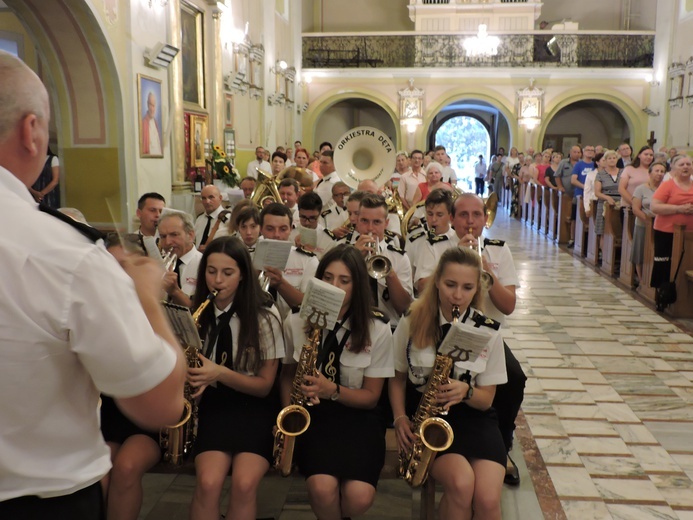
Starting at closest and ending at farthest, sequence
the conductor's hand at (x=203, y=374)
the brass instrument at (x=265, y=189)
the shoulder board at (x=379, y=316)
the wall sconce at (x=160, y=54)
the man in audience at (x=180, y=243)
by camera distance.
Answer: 1. the conductor's hand at (x=203, y=374)
2. the shoulder board at (x=379, y=316)
3. the man in audience at (x=180, y=243)
4. the brass instrument at (x=265, y=189)
5. the wall sconce at (x=160, y=54)

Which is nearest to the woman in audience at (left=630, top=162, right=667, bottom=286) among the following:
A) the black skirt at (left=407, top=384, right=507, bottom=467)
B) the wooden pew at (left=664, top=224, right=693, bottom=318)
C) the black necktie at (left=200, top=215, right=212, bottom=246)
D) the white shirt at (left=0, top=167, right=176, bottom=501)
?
the wooden pew at (left=664, top=224, right=693, bottom=318)

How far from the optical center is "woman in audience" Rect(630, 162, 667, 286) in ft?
27.2

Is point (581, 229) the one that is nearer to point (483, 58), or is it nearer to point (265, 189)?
point (265, 189)

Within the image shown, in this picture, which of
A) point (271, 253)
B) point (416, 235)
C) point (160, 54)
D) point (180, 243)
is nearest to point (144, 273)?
point (271, 253)

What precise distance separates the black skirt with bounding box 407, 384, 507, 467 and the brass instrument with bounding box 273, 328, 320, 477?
25.4 inches

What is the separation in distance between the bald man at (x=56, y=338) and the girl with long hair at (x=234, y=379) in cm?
142

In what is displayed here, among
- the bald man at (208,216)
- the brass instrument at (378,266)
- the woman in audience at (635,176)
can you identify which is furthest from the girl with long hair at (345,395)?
the woman in audience at (635,176)

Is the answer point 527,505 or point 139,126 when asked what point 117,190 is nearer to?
point 139,126

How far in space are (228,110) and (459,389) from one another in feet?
40.4

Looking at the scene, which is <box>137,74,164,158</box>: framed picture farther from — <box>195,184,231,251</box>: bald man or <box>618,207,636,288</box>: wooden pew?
<box>618,207,636,288</box>: wooden pew

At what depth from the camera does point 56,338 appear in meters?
1.37

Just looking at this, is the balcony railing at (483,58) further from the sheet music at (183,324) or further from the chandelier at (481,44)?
the sheet music at (183,324)

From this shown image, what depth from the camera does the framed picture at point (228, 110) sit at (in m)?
14.2

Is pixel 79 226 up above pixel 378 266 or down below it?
above
